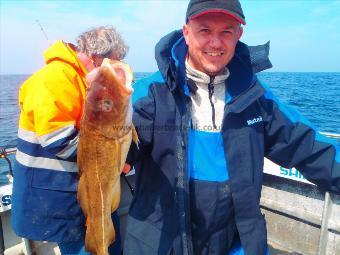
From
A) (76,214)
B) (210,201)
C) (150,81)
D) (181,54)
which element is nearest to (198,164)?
(210,201)

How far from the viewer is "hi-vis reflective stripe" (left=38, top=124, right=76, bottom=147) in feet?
9.56

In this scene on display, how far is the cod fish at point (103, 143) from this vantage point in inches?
77.9

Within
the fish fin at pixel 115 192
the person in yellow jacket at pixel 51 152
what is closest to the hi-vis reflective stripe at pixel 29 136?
the person in yellow jacket at pixel 51 152

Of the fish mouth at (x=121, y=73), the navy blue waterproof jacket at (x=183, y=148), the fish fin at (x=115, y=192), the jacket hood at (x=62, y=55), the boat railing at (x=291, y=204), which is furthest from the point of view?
the boat railing at (x=291, y=204)

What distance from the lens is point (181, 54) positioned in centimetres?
274

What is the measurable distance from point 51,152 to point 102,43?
129 cm

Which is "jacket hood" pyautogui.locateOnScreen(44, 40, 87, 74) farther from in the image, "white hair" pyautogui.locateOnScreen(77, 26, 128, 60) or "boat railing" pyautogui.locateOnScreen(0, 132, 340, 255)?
"boat railing" pyautogui.locateOnScreen(0, 132, 340, 255)

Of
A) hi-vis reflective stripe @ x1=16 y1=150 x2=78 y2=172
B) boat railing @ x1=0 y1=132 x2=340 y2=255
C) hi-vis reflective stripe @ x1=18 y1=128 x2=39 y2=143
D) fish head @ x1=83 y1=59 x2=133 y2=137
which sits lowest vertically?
boat railing @ x1=0 y1=132 x2=340 y2=255

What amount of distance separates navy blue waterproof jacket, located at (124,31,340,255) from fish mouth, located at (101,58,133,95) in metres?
0.44

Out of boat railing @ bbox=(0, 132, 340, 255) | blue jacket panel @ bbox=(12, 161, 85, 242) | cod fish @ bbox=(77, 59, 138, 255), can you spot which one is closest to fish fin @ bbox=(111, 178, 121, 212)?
cod fish @ bbox=(77, 59, 138, 255)

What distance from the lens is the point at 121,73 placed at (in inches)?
79.3

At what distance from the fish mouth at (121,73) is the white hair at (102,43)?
5.45 ft

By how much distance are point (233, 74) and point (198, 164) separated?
2.61 ft

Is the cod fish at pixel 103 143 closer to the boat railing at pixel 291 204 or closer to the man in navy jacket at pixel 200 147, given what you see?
the man in navy jacket at pixel 200 147
